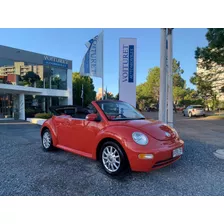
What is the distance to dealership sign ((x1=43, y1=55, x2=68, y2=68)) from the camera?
19.2m

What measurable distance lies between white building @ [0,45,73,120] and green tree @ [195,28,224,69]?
14.5m

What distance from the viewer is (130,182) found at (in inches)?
125

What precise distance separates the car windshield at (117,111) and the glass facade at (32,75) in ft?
48.6

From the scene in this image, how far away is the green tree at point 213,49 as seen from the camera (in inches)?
446

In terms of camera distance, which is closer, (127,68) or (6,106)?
(127,68)

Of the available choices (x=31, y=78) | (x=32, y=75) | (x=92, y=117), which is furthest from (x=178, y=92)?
(x=92, y=117)

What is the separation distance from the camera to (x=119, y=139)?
10.6 feet

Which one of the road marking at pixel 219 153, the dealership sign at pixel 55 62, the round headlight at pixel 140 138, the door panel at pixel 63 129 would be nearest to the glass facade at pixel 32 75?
the dealership sign at pixel 55 62

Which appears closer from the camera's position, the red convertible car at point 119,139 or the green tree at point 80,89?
the red convertible car at point 119,139

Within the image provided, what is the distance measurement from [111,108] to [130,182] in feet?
5.40

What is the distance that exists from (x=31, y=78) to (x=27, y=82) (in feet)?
2.41

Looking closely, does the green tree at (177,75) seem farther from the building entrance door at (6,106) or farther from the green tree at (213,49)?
the building entrance door at (6,106)

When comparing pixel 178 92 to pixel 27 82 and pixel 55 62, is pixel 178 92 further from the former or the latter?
pixel 27 82

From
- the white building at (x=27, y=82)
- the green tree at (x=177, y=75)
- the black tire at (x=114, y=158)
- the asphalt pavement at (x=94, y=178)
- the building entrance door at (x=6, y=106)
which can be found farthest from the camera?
the green tree at (x=177, y=75)
